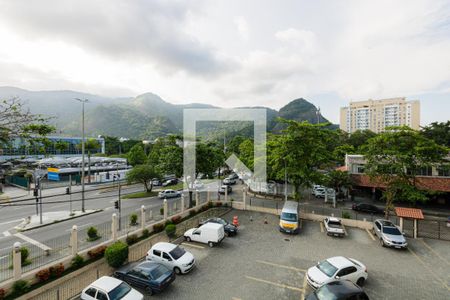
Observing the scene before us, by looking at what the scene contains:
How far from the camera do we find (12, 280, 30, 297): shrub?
36.0ft

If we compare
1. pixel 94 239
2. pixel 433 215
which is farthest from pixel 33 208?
pixel 433 215

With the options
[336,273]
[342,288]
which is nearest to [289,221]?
[336,273]

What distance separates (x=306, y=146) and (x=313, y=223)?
8205 mm

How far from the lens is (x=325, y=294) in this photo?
9656 mm

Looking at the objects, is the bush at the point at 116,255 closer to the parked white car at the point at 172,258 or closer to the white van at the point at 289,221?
the parked white car at the point at 172,258

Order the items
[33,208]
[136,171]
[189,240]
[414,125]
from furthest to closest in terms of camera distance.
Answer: [414,125] → [136,171] → [33,208] → [189,240]

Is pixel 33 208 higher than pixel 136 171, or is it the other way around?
pixel 136 171

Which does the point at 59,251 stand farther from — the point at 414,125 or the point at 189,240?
the point at 414,125

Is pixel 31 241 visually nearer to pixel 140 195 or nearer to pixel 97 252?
pixel 97 252

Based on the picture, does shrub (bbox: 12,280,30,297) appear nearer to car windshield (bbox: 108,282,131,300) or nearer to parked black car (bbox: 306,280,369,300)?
car windshield (bbox: 108,282,131,300)

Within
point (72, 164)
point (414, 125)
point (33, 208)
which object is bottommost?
point (33, 208)

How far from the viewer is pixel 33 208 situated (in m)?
30.0

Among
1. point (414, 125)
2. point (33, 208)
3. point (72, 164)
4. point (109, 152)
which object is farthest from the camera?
point (414, 125)

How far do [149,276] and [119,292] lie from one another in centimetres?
175
